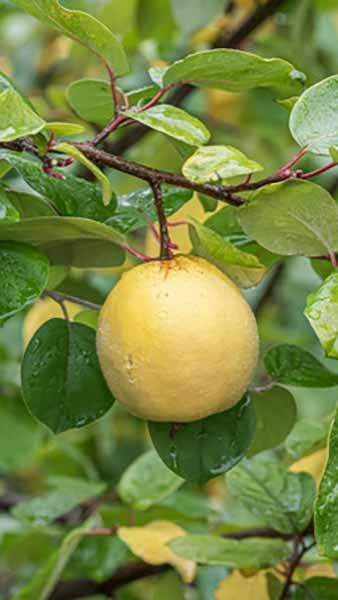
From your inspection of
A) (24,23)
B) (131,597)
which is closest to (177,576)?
(131,597)

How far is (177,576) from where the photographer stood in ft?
3.33

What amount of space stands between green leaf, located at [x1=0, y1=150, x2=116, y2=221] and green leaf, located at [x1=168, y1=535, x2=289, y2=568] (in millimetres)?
292

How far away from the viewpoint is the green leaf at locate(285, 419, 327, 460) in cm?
97

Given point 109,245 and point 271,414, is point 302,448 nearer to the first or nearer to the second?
point 271,414

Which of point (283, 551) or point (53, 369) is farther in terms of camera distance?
point (283, 551)

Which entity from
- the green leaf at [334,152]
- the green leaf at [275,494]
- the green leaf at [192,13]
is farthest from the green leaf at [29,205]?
the green leaf at [192,13]

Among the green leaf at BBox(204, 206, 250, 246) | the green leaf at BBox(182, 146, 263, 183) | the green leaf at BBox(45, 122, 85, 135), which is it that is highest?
the green leaf at BBox(45, 122, 85, 135)

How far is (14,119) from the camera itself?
22.6 inches

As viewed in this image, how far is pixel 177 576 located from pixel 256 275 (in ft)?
1.45

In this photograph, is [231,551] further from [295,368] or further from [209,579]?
[209,579]

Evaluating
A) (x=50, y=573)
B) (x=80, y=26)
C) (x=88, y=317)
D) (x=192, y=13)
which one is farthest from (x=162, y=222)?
(x=192, y=13)

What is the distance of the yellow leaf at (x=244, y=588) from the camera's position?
0.92m

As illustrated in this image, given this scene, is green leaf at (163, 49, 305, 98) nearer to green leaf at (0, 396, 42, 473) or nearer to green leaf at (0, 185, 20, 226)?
green leaf at (0, 185, 20, 226)

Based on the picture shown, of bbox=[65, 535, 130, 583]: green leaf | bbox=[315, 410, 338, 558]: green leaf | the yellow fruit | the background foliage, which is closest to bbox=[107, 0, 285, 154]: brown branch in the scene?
the background foliage
